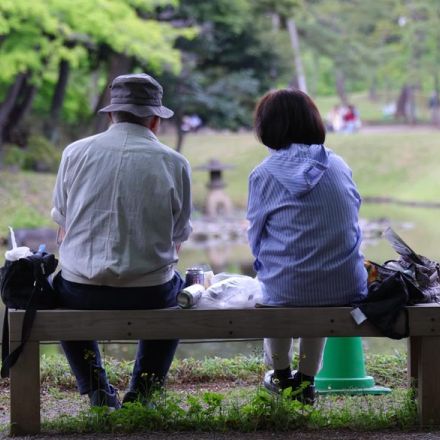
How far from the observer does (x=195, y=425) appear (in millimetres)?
3543

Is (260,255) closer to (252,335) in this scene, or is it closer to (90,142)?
(252,335)

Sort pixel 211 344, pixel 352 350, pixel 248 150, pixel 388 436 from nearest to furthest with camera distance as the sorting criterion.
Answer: pixel 388 436, pixel 352 350, pixel 211 344, pixel 248 150

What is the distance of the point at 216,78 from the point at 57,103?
432 centimetres

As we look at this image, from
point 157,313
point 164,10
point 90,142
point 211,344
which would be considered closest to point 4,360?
point 157,313

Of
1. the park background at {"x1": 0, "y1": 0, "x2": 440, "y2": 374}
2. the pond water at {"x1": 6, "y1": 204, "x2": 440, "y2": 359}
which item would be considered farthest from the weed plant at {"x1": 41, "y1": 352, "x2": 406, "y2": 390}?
the park background at {"x1": 0, "y1": 0, "x2": 440, "y2": 374}

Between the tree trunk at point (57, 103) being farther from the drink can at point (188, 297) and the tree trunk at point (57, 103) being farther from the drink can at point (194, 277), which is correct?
the drink can at point (188, 297)

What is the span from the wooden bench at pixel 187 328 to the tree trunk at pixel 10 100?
58.3 feet

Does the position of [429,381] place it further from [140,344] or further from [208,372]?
[208,372]

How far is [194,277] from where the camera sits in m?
3.74

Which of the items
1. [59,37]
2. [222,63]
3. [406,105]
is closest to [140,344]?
[59,37]

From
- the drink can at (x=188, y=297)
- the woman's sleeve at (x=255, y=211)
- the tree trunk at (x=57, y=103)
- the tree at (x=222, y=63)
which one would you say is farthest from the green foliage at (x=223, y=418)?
the tree at (x=222, y=63)

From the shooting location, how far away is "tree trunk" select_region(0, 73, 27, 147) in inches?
821

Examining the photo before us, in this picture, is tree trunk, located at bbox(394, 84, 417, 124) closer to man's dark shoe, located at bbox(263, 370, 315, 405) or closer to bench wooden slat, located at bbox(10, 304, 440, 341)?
man's dark shoe, located at bbox(263, 370, 315, 405)

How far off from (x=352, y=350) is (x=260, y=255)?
1.09 m
